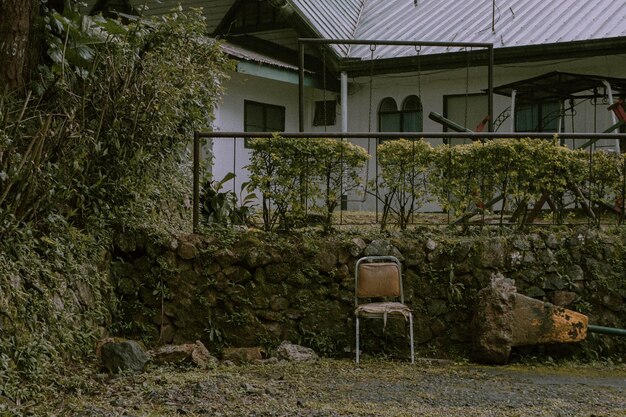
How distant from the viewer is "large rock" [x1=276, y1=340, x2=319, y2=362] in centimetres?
678

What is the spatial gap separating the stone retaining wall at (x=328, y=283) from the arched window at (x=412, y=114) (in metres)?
6.71

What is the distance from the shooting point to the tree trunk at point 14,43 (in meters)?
6.75

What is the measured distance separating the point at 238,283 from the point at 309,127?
7.77 metres

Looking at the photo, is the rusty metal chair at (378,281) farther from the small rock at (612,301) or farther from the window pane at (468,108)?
the window pane at (468,108)

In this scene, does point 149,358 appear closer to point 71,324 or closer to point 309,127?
point 71,324

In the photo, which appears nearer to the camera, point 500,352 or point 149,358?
point 149,358

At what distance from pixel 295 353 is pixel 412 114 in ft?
26.5

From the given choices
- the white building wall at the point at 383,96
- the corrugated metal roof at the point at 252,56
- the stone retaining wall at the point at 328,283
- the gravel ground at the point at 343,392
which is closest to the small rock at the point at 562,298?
the stone retaining wall at the point at 328,283

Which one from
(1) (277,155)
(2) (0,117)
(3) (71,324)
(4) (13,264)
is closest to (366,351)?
(1) (277,155)

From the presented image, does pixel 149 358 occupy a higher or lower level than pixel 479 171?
lower

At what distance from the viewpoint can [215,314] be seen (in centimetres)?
731

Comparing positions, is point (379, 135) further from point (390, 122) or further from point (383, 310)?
point (390, 122)

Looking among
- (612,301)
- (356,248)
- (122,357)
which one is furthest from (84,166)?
(612,301)

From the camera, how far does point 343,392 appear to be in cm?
564
